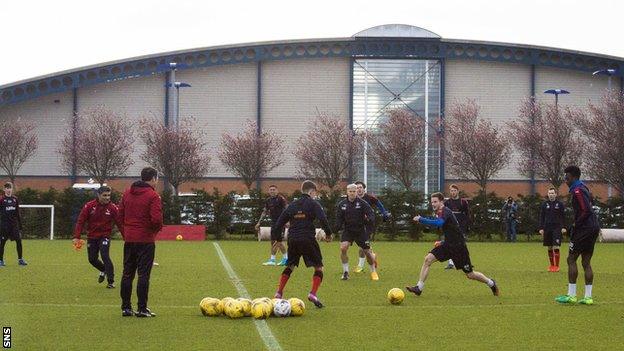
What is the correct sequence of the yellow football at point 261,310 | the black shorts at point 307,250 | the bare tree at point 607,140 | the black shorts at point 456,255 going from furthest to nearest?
the bare tree at point 607,140 → the black shorts at point 456,255 → the black shorts at point 307,250 → the yellow football at point 261,310

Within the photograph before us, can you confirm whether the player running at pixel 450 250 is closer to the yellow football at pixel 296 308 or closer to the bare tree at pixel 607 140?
the yellow football at pixel 296 308

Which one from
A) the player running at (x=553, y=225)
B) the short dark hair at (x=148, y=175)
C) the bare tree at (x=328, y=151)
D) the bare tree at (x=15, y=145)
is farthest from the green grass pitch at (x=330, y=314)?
the bare tree at (x=15, y=145)

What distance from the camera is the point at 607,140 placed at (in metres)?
56.8

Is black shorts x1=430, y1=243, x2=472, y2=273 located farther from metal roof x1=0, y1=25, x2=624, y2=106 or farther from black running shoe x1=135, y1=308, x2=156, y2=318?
metal roof x1=0, y1=25, x2=624, y2=106

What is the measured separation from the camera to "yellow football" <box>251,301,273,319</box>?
1414 cm

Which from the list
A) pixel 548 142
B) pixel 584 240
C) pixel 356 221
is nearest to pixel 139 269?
pixel 584 240

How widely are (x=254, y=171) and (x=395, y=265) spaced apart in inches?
1537

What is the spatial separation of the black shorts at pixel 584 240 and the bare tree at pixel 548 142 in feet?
151

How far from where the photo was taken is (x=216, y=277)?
22359 millimetres

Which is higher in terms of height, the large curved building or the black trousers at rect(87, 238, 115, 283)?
the large curved building

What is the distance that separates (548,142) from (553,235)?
37762 millimetres

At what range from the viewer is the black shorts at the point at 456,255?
17688 millimetres

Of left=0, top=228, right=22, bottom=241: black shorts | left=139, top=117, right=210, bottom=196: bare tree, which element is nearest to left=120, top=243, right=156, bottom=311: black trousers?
left=0, top=228, right=22, bottom=241: black shorts

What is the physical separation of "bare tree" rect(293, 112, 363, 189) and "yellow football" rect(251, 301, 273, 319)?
49797mm
